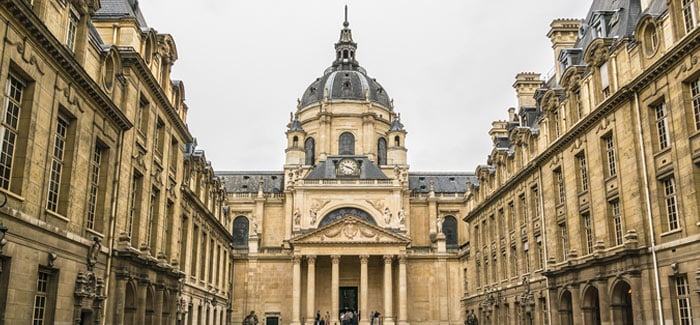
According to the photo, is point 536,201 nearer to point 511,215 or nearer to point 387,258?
point 511,215

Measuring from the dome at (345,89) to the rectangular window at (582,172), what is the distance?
4728 cm

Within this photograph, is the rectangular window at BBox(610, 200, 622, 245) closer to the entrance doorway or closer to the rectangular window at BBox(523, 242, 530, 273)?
the rectangular window at BBox(523, 242, 530, 273)

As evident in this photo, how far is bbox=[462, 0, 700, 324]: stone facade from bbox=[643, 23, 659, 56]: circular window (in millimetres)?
38

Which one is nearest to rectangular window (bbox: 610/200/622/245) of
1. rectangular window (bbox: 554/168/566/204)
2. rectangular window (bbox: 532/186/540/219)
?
rectangular window (bbox: 554/168/566/204)

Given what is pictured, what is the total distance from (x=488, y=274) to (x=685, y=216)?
2541 centimetres

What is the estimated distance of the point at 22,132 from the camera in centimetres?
1579

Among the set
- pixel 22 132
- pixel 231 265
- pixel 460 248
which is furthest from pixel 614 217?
pixel 231 265

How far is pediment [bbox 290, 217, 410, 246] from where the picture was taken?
57406 mm

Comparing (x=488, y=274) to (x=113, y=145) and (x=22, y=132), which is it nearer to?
(x=113, y=145)

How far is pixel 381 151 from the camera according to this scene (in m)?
74.1

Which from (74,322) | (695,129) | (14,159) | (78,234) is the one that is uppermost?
(695,129)

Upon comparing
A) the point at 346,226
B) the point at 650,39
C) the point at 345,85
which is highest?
the point at 345,85

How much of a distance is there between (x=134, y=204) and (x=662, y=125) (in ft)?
63.0

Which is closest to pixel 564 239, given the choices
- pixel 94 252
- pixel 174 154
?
pixel 174 154
